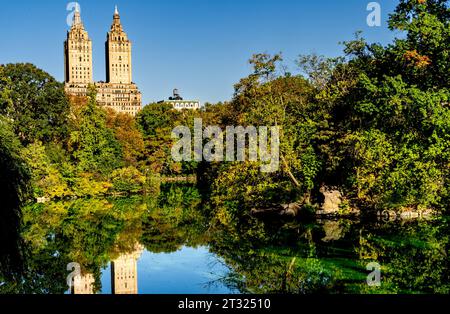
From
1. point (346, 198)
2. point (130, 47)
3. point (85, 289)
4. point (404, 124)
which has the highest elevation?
point (130, 47)

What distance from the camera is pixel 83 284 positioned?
35.4 feet

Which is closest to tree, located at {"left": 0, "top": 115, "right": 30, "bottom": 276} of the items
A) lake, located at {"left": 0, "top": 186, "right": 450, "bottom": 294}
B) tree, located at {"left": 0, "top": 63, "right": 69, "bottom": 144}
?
lake, located at {"left": 0, "top": 186, "right": 450, "bottom": 294}

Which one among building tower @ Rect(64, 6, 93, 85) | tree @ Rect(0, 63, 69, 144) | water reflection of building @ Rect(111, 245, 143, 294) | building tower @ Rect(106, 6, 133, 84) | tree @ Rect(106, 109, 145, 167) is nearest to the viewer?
water reflection of building @ Rect(111, 245, 143, 294)

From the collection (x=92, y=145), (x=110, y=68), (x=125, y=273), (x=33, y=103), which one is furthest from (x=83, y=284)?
(x=110, y=68)

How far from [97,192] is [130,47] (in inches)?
3226

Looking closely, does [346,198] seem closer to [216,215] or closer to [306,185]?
[306,185]

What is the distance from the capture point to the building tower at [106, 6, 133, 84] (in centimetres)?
10481

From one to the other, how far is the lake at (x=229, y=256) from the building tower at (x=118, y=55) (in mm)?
88677

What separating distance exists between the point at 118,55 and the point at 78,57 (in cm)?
756

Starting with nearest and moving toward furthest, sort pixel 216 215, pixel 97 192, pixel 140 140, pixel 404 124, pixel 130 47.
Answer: pixel 404 124 < pixel 216 215 < pixel 97 192 < pixel 140 140 < pixel 130 47

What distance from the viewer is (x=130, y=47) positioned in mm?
107375

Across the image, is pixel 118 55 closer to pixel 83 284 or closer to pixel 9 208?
pixel 83 284

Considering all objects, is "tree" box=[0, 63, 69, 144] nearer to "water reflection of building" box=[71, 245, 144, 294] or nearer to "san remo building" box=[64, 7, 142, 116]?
"water reflection of building" box=[71, 245, 144, 294]

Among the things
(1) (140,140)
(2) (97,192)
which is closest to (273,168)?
(2) (97,192)
